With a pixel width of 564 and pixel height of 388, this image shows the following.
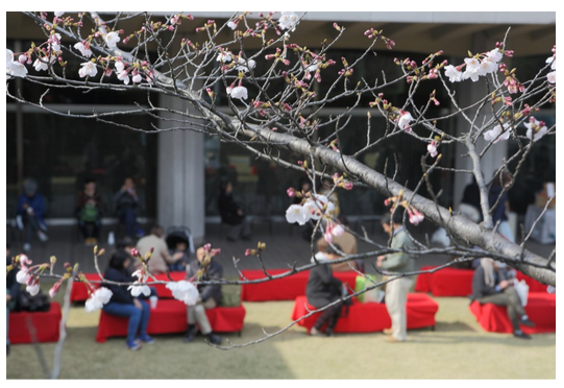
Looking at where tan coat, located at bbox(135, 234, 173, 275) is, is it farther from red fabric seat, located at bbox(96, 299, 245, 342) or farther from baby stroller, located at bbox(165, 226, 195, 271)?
red fabric seat, located at bbox(96, 299, 245, 342)

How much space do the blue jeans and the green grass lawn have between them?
0.22m

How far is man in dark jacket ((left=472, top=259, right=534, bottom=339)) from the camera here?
9539 mm

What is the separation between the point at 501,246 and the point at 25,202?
→ 1320 centimetres

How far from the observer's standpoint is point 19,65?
3863 millimetres

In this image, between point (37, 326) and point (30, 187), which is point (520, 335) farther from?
point (30, 187)

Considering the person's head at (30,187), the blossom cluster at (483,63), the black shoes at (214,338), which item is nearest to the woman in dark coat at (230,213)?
the person's head at (30,187)

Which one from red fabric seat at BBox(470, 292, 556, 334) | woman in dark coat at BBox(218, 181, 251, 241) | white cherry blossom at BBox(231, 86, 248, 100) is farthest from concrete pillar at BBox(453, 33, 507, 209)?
white cherry blossom at BBox(231, 86, 248, 100)

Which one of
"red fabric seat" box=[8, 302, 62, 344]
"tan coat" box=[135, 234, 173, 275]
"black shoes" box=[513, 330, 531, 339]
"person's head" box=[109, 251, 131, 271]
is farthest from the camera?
"tan coat" box=[135, 234, 173, 275]

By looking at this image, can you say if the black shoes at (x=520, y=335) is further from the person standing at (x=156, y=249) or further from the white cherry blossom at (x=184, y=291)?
the white cherry blossom at (x=184, y=291)

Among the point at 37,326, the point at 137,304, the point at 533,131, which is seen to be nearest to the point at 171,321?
the point at 137,304

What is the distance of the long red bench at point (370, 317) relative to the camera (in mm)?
9516

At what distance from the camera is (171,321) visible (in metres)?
9.23

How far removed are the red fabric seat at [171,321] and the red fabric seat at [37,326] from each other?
527 mm

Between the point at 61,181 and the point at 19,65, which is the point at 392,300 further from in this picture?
the point at 61,181
